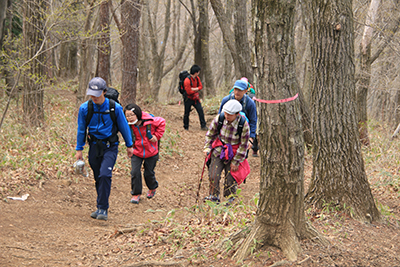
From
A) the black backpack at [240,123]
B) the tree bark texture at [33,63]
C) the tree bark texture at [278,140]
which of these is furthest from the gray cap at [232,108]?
the tree bark texture at [33,63]

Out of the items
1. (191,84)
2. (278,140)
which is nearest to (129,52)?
(191,84)

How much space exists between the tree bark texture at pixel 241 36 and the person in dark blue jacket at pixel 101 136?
786 centimetres

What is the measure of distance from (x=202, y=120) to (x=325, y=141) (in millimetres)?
7799

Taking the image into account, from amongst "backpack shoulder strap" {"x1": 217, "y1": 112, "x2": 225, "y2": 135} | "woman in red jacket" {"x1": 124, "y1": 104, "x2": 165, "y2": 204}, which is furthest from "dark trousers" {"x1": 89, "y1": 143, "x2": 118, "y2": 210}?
"backpack shoulder strap" {"x1": 217, "y1": 112, "x2": 225, "y2": 135}

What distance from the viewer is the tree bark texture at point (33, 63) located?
29.0 feet

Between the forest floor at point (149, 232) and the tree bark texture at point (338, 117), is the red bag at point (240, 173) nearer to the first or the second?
the forest floor at point (149, 232)

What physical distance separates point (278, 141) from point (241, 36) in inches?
380

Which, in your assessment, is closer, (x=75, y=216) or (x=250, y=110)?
(x=75, y=216)

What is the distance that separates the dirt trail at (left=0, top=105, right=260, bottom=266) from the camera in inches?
164

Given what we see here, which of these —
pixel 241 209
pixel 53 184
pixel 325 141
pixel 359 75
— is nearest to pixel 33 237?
pixel 53 184

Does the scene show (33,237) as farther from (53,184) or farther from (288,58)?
(288,58)

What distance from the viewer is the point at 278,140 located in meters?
3.22

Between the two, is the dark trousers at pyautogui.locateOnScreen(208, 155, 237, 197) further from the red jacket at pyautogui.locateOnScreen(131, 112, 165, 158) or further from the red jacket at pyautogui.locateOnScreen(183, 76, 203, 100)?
the red jacket at pyautogui.locateOnScreen(183, 76, 203, 100)

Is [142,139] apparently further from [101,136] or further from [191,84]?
[191,84]
